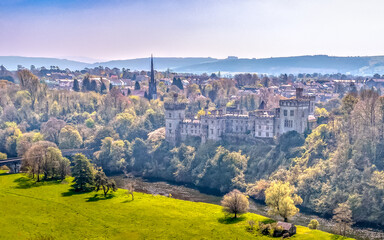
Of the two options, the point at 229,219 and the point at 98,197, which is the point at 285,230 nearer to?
the point at 229,219

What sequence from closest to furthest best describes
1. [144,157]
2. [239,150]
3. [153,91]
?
[239,150] < [144,157] < [153,91]

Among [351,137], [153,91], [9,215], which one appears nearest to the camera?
[9,215]

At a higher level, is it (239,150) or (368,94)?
(368,94)

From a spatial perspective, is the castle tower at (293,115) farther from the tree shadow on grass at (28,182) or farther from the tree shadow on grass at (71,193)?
the tree shadow on grass at (28,182)

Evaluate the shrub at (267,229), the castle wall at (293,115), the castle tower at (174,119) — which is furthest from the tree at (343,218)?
the castle tower at (174,119)

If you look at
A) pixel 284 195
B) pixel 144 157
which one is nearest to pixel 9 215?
pixel 284 195

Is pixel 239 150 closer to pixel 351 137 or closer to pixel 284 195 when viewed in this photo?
pixel 351 137
